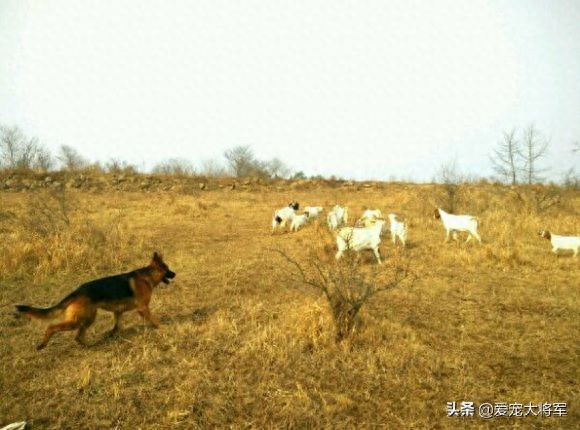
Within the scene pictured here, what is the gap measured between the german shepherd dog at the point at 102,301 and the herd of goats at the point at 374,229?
9.14 feet

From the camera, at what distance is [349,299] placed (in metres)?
5.29

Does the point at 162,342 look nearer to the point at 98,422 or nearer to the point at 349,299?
the point at 98,422

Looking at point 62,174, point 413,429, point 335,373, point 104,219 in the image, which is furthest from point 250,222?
point 62,174

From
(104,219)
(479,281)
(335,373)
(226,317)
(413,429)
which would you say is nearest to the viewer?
(413,429)

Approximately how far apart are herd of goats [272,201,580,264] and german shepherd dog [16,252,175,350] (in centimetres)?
279

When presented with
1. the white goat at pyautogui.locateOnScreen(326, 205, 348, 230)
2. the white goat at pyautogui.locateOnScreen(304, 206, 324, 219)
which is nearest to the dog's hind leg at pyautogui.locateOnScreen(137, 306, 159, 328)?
the white goat at pyautogui.locateOnScreen(326, 205, 348, 230)

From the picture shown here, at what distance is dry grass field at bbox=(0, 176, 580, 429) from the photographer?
12.2ft

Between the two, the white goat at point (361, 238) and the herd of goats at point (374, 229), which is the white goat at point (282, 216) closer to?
the herd of goats at point (374, 229)

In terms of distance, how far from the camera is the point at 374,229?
922cm

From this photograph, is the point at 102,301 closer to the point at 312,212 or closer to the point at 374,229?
the point at 374,229

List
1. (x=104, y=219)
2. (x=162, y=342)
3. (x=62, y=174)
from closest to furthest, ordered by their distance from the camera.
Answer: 1. (x=162, y=342)
2. (x=104, y=219)
3. (x=62, y=174)

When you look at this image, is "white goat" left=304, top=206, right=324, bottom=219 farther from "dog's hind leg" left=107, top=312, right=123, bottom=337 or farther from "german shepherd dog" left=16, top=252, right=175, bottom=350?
"dog's hind leg" left=107, top=312, right=123, bottom=337

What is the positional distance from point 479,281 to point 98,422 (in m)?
6.57

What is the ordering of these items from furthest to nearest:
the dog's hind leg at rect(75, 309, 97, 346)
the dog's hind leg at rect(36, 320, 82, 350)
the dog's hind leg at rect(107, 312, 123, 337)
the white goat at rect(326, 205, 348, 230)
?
the white goat at rect(326, 205, 348, 230) < the dog's hind leg at rect(107, 312, 123, 337) < the dog's hind leg at rect(75, 309, 97, 346) < the dog's hind leg at rect(36, 320, 82, 350)
